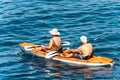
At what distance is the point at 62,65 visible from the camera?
78.4 feet

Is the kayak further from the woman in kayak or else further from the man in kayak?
the woman in kayak

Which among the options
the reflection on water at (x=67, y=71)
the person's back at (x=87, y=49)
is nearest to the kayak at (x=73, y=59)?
the reflection on water at (x=67, y=71)

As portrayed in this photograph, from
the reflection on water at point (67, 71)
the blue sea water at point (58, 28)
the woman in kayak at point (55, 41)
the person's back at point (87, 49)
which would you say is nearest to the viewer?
the reflection on water at point (67, 71)

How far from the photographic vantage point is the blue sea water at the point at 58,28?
2252cm

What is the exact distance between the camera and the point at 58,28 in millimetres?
30781

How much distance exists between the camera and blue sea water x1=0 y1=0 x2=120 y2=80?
22516 millimetres

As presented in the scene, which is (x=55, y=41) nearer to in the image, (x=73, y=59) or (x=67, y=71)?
(x=73, y=59)

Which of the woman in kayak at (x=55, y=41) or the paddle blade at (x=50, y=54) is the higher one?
the woman in kayak at (x=55, y=41)

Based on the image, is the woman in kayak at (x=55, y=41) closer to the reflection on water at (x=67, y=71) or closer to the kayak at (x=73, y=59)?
the kayak at (x=73, y=59)

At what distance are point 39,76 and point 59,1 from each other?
17459mm

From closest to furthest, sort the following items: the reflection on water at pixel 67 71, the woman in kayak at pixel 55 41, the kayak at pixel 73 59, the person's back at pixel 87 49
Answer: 1. the reflection on water at pixel 67 71
2. the kayak at pixel 73 59
3. the person's back at pixel 87 49
4. the woman in kayak at pixel 55 41

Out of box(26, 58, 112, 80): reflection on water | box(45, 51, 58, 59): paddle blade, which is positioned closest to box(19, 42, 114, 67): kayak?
box(45, 51, 58, 59): paddle blade

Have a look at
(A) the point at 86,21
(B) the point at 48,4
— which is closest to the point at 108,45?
(A) the point at 86,21

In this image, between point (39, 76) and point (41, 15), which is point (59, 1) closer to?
point (41, 15)
